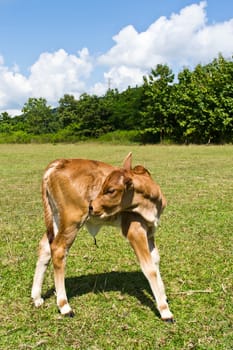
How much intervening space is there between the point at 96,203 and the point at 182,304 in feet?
5.69

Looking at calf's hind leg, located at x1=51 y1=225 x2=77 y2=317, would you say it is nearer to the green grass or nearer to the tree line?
the green grass

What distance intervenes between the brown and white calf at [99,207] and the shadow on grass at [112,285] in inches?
24.8

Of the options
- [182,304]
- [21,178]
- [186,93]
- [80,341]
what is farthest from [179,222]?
[186,93]

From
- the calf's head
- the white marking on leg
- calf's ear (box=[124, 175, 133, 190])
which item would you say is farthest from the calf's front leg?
the white marking on leg

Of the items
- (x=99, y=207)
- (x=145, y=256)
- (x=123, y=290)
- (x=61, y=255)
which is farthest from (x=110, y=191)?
(x=123, y=290)

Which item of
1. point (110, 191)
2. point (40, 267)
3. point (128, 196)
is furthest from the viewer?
point (40, 267)

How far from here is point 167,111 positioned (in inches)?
2024

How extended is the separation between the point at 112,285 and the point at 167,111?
46819mm

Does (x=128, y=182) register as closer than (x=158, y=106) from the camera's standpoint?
Yes

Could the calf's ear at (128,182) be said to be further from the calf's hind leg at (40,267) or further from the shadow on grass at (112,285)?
the shadow on grass at (112,285)

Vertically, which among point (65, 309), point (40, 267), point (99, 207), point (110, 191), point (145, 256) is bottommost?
point (65, 309)

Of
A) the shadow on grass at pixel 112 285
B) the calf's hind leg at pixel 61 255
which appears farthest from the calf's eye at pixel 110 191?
the shadow on grass at pixel 112 285

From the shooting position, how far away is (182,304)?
206 inches

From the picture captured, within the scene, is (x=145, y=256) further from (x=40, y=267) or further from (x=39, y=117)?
(x=39, y=117)
